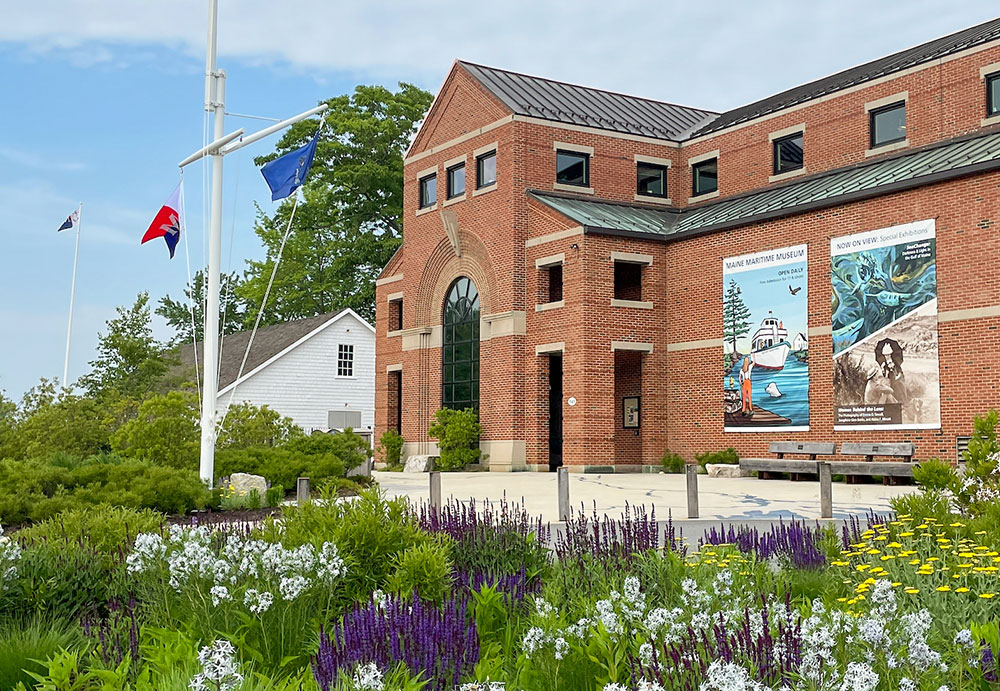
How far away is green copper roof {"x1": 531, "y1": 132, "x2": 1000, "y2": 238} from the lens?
25.4 m

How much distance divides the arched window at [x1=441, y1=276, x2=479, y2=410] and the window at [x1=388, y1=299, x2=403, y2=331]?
14.1 feet

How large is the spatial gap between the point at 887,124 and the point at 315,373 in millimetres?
29188

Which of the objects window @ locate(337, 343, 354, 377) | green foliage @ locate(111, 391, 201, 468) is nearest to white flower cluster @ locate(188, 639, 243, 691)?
green foliage @ locate(111, 391, 201, 468)

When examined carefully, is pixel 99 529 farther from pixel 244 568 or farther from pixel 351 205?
pixel 351 205

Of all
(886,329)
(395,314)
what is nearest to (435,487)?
(886,329)

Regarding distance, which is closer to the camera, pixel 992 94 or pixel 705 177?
pixel 992 94

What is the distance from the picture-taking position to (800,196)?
29.8 meters

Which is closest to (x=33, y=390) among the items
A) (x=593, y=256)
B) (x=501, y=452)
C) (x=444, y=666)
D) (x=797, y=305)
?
(x=501, y=452)

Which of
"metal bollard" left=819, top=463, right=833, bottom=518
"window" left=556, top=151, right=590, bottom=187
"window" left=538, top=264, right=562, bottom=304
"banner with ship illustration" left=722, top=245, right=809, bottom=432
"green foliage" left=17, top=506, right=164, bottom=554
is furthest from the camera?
"window" left=556, top=151, right=590, bottom=187

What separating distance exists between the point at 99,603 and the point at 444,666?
400 cm

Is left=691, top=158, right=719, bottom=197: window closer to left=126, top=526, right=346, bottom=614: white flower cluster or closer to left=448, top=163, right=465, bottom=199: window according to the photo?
left=448, top=163, right=465, bottom=199: window

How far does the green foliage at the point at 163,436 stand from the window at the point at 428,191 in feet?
61.6

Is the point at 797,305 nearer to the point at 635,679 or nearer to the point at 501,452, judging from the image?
the point at 501,452

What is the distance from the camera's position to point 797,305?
2823cm
